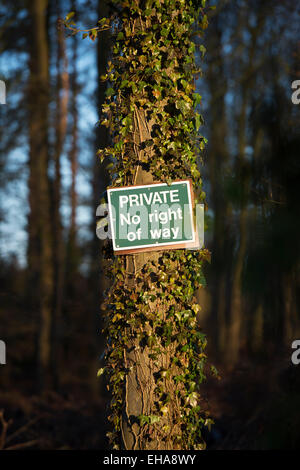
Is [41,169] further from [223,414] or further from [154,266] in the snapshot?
[154,266]

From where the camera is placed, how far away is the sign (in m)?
2.67

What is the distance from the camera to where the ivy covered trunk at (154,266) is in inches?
105

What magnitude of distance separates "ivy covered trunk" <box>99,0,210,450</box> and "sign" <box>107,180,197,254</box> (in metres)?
0.07

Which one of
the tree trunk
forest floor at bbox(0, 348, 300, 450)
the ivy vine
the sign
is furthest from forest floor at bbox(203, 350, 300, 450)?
the tree trunk

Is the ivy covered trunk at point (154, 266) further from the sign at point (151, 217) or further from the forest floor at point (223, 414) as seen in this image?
the forest floor at point (223, 414)

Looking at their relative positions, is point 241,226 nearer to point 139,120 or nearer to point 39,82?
point 139,120

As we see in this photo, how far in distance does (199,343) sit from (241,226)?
97 cm

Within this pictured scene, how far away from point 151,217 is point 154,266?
28cm

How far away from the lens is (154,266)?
2.72 m

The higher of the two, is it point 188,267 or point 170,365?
point 188,267

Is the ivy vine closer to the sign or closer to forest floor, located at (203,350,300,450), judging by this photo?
the sign
